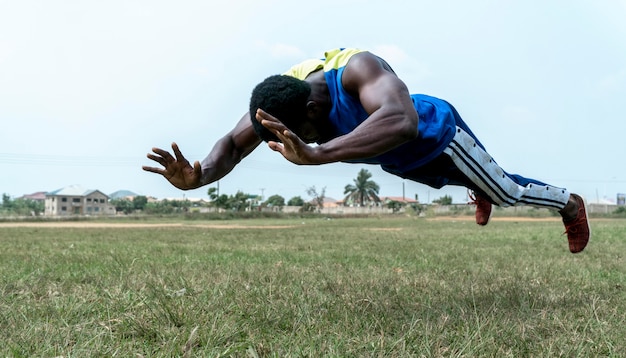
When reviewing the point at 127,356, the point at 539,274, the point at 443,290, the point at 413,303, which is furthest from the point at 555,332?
the point at 539,274

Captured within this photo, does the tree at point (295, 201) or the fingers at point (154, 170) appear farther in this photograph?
the tree at point (295, 201)

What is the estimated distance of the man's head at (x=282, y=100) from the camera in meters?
2.63

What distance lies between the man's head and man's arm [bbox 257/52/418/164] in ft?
0.87

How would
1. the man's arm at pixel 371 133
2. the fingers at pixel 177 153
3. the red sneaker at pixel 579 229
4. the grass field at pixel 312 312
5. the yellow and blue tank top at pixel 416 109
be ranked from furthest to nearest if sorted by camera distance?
the red sneaker at pixel 579 229
the fingers at pixel 177 153
the yellow and blue tank top at pixel 416 109
the man's arm at pixel 371 133
the grass field at pixel 312 312

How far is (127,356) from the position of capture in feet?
6.82

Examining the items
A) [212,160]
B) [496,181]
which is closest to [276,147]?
[212,160]

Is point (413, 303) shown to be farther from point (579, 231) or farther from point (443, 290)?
point (579, 231)

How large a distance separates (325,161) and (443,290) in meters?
1.97

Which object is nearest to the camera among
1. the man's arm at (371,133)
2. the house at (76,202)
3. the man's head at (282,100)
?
the man's arm at (371,133)

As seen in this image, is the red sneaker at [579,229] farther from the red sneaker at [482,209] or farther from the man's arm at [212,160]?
the man's arm at [212,160]

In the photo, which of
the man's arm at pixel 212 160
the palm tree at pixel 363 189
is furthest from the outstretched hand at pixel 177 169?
the palm tree at pixel 363 189

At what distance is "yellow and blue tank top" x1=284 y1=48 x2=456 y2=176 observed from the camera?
286cm

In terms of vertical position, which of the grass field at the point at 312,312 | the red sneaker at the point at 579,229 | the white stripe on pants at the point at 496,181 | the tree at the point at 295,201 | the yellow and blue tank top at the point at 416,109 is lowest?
the grass field at the point at 312,312

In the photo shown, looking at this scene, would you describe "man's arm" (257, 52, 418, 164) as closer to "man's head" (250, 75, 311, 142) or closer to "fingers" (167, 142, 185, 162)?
"man's head" (250, 75, 311, 142)
